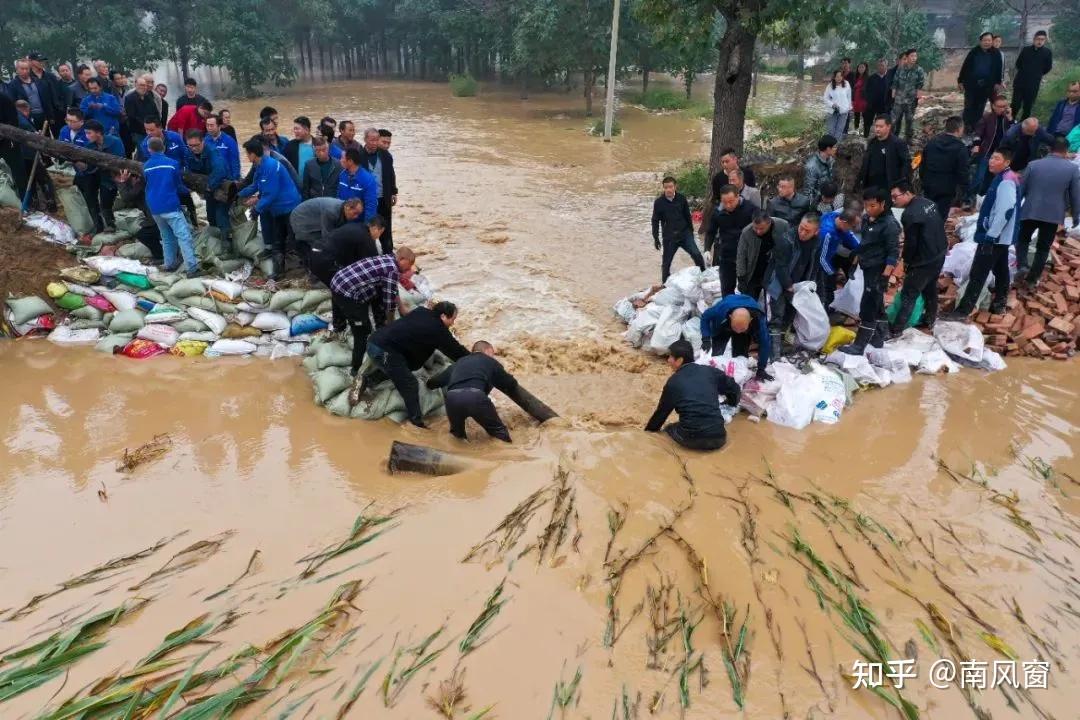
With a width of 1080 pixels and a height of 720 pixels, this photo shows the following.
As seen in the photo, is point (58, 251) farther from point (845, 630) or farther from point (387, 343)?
point (845, 630)

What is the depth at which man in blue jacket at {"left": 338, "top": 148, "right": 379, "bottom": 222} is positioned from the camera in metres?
6.61

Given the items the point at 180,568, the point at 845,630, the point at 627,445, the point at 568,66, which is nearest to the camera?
the point at 845,630

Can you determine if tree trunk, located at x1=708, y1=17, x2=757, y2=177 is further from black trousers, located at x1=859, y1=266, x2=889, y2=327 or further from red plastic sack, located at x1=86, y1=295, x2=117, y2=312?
red plastic sack, located at x1=86, y1=295, x2=117, y2=312

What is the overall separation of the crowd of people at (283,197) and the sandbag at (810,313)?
8.45 ft

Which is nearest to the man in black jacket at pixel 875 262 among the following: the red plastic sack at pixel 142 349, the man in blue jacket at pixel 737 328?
the man in blue jacket at pixel 737 328

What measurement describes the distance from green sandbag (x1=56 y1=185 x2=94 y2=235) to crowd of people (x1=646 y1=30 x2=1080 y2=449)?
6164mm

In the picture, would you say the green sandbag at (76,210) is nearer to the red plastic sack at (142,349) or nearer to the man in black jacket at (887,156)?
the red plastic sack at (142,349)

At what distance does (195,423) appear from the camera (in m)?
5.44

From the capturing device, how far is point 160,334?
21.7 feet

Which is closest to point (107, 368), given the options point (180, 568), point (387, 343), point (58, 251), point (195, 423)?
point (195, 423)

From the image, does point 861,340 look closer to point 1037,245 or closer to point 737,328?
point 737,328

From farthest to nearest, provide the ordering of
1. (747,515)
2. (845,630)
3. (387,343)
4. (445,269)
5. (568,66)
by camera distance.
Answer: (568,66) → (445,269) → (387,343) → (747,515) → (845,630)

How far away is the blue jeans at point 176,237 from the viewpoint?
694cm

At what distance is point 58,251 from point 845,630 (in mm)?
7946
